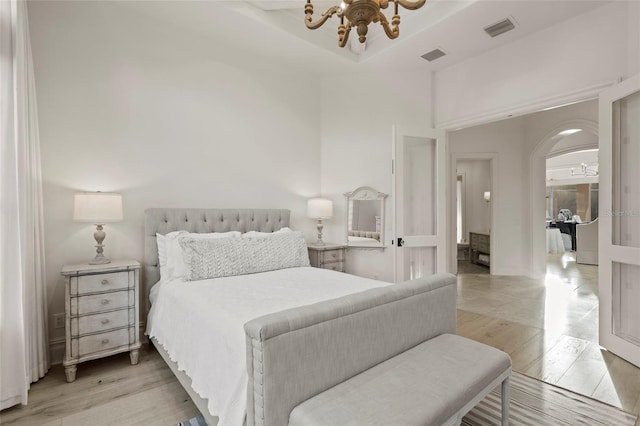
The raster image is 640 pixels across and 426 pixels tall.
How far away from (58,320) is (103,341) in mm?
546

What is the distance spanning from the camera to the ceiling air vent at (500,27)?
3.13 meters

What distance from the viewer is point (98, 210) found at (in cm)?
249

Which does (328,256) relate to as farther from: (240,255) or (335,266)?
(240,255)

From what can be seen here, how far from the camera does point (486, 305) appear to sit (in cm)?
411

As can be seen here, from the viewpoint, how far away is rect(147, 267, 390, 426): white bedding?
57.9 inches

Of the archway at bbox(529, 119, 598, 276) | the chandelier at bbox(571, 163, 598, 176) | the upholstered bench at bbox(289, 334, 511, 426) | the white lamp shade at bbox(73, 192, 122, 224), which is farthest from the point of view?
the chandelier at bbox(571, 163, 598, 176)

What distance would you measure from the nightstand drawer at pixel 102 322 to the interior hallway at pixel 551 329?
10.1 feet

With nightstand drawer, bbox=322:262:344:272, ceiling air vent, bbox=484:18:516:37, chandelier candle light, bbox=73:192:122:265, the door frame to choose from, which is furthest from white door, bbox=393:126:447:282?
chandelier candle light, bbox=73:192:122:265

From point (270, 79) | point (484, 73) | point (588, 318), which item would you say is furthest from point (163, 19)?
point (588, 318)

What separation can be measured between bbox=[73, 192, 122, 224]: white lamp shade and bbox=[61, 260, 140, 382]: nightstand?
38 cm

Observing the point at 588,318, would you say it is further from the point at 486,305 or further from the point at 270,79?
the point at 270,79

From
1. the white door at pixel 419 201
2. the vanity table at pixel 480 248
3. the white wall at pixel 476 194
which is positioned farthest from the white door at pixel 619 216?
the white wall at pixel 476 194

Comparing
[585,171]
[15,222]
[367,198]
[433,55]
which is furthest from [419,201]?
[585,171]

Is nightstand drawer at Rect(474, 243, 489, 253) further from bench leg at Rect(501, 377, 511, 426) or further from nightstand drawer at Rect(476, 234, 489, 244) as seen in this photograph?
bench leg at Rect(501, 377, 511, 426)
